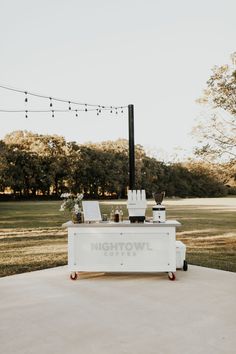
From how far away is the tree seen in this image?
927 centimetres

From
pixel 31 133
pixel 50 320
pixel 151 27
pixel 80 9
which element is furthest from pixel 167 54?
pixel 31 133

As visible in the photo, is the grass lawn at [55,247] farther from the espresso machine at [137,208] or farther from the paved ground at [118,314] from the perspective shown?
the espresso machine at [137,208]

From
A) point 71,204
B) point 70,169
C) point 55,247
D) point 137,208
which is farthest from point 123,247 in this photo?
point 70,169

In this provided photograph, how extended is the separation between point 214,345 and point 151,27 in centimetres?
708

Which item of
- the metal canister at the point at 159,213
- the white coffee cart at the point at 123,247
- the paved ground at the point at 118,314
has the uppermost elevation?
the metal canister at the point at 159,213

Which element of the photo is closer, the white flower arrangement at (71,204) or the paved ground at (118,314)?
the paved ground at (118,314)

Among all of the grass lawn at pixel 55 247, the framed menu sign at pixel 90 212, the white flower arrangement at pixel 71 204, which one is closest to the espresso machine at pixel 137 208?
the framed menu sign at pixel 90 212

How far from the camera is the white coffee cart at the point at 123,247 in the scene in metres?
4.57

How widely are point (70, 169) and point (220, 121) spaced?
2229cm

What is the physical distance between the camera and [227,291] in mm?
4031

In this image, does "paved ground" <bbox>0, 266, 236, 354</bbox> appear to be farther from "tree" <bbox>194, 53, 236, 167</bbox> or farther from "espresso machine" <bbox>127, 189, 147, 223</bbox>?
"tree" <bbox>194, 53, 236, 167</bbox>

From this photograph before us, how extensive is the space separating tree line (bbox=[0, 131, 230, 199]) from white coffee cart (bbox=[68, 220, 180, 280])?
81.5 feet

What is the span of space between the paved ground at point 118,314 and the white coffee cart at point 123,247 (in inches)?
5.8

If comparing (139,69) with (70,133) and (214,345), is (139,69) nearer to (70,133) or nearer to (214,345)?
(214,345)
